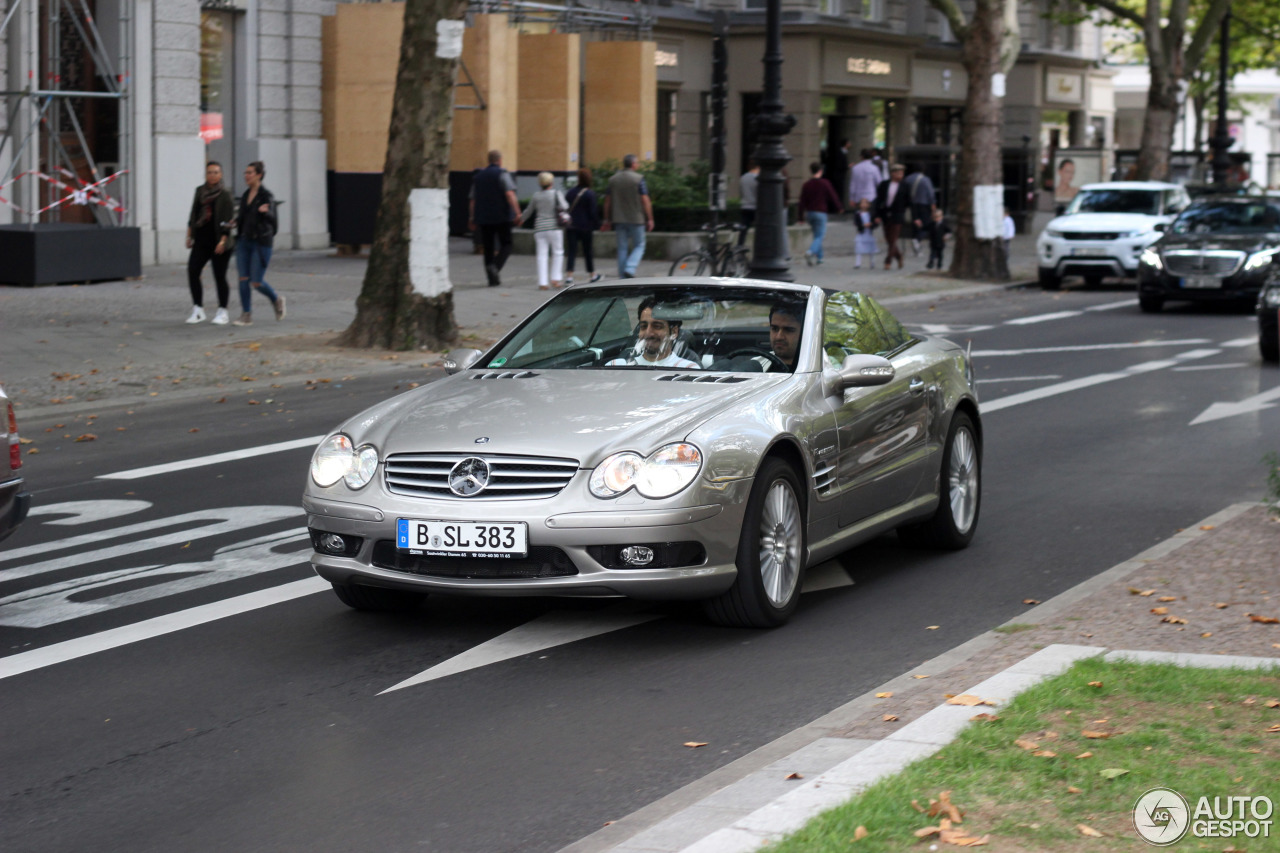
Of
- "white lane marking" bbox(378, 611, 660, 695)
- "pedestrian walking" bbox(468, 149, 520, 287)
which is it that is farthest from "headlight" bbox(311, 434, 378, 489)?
"pedestrian walking" bbox(468, 149, 520, 287)

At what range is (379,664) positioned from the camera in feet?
20.8

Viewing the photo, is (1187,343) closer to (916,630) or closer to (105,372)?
(105,372)

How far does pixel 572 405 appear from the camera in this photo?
675 cm

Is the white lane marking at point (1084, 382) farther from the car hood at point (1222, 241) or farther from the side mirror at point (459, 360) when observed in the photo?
the side mirror at point (459, 360)

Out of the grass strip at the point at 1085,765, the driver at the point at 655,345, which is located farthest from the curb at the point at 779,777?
the driver at the point at 655,345

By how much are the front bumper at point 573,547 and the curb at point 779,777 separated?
0.84 metres

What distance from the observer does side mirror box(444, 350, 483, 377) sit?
7820mm

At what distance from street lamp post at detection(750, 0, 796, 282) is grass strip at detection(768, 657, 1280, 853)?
16.3 metres

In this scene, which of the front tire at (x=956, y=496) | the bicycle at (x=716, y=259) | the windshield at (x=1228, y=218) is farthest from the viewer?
the bicycle at (x=716, y=259)

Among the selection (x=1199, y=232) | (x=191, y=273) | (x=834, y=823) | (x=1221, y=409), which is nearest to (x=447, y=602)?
(x=834, y=823)

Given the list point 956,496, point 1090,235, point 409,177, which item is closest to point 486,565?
point 956,496

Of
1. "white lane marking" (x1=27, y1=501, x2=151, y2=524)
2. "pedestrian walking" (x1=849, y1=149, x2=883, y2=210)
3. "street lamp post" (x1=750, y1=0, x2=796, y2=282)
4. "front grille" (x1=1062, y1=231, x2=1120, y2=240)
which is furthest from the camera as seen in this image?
"pedestrian walking" (x1=849, y1=149, x2=883, y2=210)

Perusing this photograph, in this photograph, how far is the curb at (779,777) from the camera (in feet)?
14.0

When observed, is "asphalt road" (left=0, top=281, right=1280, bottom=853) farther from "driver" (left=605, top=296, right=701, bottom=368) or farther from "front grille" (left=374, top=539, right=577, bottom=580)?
"driver" (left=605, top=296, right=701, bottom=368)
